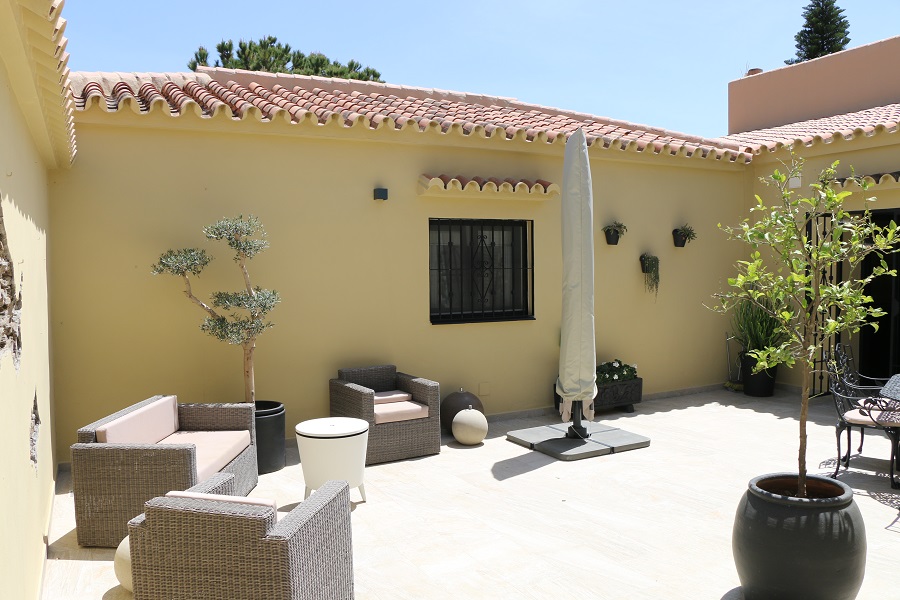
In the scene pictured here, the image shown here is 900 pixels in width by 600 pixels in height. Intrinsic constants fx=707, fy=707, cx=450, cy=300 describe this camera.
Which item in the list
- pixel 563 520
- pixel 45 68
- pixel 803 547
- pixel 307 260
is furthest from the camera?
pixel 307 260

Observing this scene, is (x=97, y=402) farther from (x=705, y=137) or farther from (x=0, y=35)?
(x=705, y=137)

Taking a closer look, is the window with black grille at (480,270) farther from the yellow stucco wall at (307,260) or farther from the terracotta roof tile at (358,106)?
the terracotta roof tile at (358,106)

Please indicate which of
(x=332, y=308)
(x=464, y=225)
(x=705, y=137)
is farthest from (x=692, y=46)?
(x=332, y=308)

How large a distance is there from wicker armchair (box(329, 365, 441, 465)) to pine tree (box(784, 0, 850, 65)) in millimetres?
23744

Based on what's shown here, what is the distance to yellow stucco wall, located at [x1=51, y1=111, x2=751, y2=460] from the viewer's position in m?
6.68

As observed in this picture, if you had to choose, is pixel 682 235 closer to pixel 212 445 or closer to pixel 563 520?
pixel 563 520

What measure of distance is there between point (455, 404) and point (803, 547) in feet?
15.3

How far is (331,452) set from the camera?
5.46 metres

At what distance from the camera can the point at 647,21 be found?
12.5 meters

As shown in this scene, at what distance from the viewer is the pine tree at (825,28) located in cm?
2488

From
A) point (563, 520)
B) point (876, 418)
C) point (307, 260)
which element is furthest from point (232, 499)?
point (876, 418)

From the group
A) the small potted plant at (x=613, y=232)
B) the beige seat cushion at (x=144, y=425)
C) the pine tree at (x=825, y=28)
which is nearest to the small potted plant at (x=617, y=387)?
the small potted plant at (x=613, y=232)

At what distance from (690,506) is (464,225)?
4313mm

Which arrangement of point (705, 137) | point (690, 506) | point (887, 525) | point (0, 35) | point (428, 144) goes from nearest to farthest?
1. point (0, 35)
2. point (887, 525)
3. point (690, 506)
4. point (428, 144)
5. point (705, 137)
